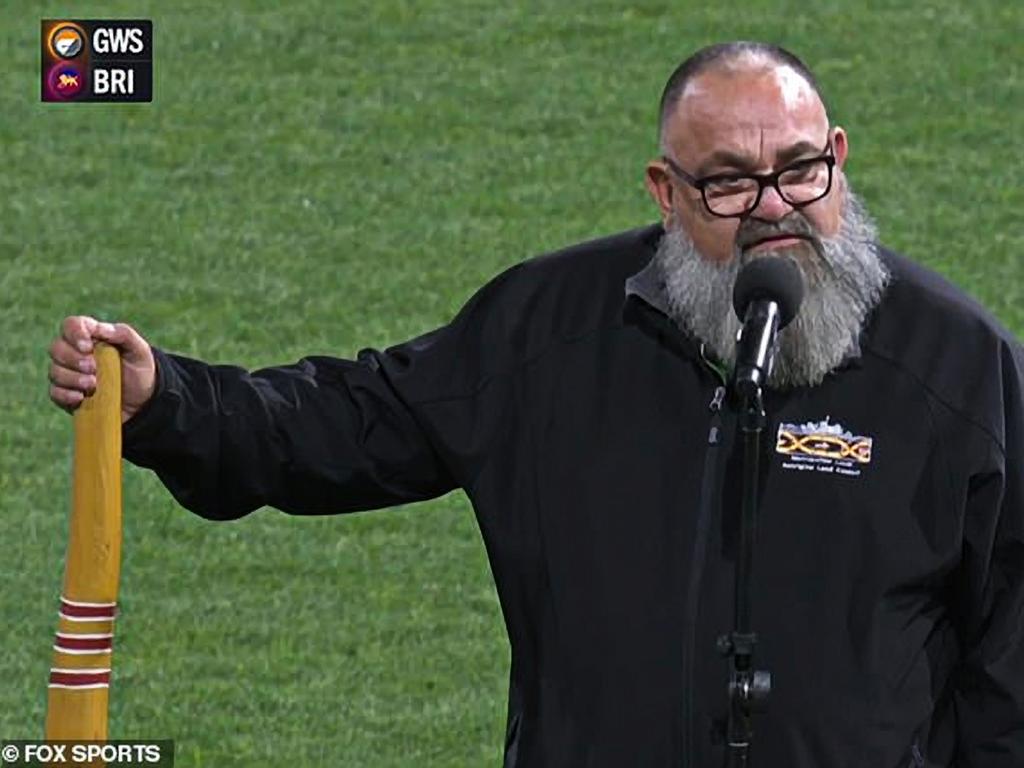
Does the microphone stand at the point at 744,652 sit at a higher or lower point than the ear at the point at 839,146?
lower

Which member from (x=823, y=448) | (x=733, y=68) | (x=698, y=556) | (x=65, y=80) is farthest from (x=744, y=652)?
(x=65, y=80)

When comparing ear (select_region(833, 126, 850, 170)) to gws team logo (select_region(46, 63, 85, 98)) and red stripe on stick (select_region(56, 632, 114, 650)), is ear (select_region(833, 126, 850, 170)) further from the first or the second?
gws team logo (select_region(46, 63, 85, 98))

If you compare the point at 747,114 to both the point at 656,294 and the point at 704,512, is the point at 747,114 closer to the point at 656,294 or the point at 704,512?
the point at 656,294

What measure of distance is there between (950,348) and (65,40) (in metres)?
7.82

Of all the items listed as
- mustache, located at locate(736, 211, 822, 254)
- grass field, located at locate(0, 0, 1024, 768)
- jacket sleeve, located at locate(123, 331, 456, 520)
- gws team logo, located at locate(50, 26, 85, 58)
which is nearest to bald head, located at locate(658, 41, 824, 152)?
mustache, located at locate(736, 211, 822, 254)

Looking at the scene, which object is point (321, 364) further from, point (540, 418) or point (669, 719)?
point (669, 719)

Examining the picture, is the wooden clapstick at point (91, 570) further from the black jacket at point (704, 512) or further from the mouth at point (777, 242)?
the mouth at point (777, 242)

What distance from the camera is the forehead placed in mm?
5129

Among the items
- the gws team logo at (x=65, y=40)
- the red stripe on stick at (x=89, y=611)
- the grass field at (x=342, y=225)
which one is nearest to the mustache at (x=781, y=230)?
the red stripe on stick at (x=89, y=611)

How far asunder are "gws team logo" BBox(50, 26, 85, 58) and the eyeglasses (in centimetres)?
766

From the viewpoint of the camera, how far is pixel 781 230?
5.09 meters

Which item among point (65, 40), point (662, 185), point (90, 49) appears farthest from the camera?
point (90, 49)

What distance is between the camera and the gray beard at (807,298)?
510cm

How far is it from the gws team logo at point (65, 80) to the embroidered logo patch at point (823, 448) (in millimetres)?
7679
